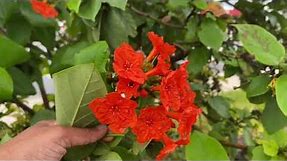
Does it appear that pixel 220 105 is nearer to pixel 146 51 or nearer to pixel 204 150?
pixel 146 51

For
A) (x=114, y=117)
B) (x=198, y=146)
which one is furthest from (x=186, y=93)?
(x=198, y=146)

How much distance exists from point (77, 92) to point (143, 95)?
0.46 ft

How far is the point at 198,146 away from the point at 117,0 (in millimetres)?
442

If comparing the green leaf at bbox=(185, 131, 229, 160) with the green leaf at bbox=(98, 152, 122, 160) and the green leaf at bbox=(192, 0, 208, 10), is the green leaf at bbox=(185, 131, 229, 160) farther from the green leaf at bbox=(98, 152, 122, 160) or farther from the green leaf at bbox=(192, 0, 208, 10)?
the green leaf at bbox=(192, 0, 208, 10)

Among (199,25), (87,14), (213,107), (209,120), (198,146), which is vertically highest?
(87,14)

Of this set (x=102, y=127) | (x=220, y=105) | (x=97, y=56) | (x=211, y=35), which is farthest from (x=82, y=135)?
(x=220, y=105)

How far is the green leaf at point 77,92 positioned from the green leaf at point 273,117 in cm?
54

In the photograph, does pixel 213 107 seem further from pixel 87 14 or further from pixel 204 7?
pixel 87 14

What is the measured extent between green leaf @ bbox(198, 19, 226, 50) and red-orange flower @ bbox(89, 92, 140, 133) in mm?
616

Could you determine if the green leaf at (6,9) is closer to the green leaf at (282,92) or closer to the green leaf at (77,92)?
the green leaf at (77,92)

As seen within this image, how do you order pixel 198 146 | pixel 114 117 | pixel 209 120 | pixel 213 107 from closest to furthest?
pixel 114 117 < pixel 198 146 < pixel 213 107 < pixel 209 120

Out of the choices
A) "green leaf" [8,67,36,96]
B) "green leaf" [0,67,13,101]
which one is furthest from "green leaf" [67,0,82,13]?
"green leaf" [8,67,36,96]

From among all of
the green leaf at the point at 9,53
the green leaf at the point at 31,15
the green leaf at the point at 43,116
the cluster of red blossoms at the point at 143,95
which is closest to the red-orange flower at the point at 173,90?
the cluster of red blossoms at the point at 143,95

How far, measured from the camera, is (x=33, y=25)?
1758 mm
